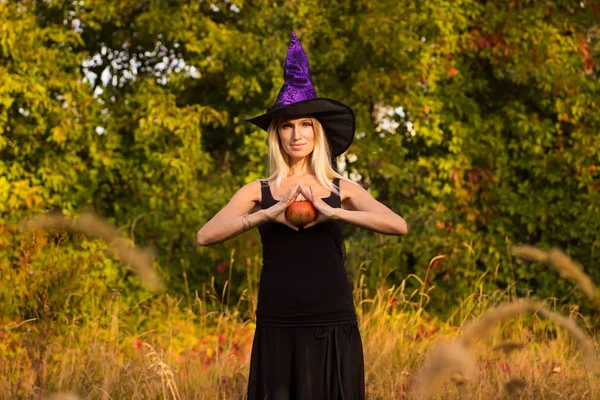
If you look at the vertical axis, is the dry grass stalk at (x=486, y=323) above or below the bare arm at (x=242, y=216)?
below

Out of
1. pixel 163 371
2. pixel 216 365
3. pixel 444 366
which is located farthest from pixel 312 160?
pixel 216 365

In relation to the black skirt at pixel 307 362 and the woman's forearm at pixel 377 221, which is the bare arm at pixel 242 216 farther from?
the black skirt at pixel 307 362

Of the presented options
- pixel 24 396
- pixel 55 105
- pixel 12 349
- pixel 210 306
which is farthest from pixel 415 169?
pixel 24 396

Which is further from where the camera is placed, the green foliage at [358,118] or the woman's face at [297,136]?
the green foliage at [358,118]

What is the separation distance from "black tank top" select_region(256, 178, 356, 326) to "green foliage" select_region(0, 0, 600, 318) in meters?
5.04

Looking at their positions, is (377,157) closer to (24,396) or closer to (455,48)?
(455,48)

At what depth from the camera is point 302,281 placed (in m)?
3.54

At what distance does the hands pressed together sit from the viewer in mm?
3439

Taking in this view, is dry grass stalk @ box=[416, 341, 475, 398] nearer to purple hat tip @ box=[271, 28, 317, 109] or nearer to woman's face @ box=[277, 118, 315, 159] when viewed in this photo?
woman's face @ box=[277, 118, 315, 159]

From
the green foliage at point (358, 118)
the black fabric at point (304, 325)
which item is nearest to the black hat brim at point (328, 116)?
the black fabric at point (304, 325)

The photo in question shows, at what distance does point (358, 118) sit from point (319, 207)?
6097 mm

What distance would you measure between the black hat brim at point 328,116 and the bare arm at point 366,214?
22cm

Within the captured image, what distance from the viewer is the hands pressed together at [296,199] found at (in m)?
3.44

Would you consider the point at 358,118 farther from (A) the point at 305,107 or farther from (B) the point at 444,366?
(B) the point at 444,366
